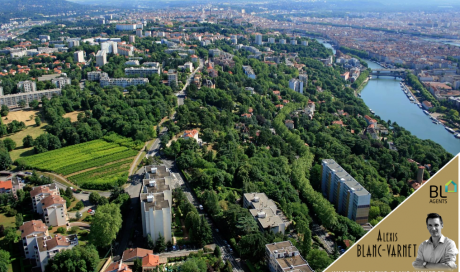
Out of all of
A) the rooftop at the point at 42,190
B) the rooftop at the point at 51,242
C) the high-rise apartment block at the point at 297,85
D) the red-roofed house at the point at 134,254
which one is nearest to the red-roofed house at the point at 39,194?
the rooftop at the point at 42,190

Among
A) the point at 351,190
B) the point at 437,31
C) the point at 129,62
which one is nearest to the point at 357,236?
the point at 351,190

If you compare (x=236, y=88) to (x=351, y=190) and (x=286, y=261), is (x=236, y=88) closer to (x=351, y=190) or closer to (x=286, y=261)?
(x=351, y=190)

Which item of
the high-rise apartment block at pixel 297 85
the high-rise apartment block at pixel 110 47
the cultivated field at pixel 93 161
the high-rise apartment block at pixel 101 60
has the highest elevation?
the high-rise apartment block at pixel 110 47

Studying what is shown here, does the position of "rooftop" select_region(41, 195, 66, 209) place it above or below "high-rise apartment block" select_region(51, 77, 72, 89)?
below

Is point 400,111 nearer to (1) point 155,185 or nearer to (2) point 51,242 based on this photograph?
(1) point 155,185

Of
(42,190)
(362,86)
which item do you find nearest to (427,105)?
(362,86)

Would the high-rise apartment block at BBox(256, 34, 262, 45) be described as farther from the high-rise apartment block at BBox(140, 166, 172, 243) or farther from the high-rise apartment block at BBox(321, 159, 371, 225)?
the high-rise apartment block at BBox(140, 166, 172, 243)

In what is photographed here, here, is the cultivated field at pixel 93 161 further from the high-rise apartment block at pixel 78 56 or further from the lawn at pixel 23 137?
the high-rise apartment block at pixel 78 56

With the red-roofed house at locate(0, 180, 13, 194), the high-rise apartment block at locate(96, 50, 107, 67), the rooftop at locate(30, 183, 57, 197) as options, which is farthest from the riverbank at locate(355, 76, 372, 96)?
the red-roofed house at locate(0, 180, 13, 194)
